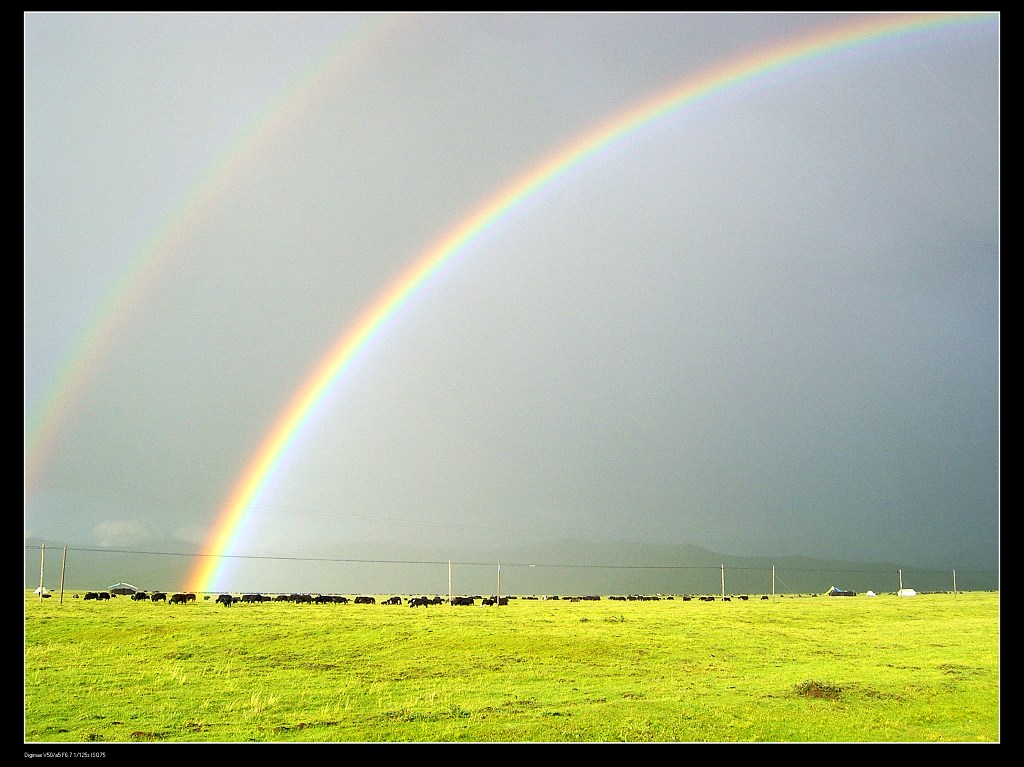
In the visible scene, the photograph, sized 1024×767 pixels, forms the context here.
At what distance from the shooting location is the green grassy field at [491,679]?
25.1 meters

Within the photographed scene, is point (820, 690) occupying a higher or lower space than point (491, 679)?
higher

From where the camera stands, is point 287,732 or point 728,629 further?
point 728,629

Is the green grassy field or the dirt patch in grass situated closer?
the green grassy field

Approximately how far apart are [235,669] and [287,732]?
1343cm

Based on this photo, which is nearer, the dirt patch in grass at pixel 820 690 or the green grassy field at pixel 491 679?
the green grassy field at pixel 491 679

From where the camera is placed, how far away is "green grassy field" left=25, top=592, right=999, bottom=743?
989 inches

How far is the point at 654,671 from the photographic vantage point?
36.9 m

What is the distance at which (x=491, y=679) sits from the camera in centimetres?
3484

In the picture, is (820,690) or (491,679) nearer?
(820,690)
